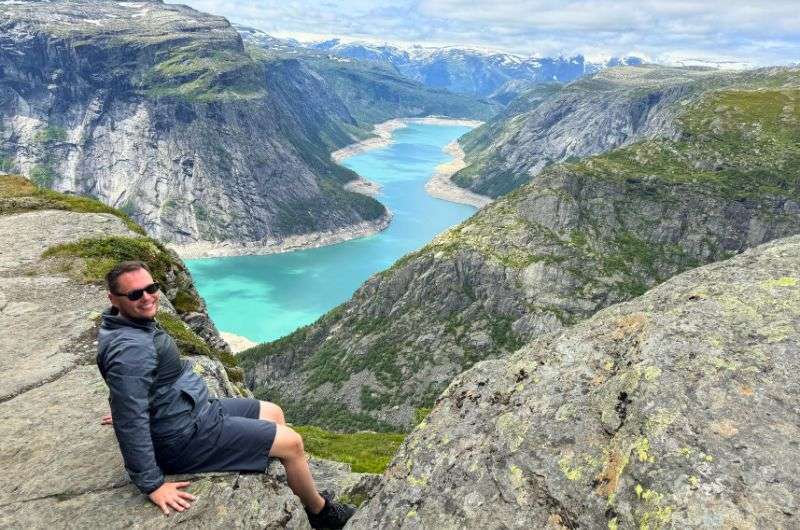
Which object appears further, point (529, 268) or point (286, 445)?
point (529, 268)

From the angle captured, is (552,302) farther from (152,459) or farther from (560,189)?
(152,459)

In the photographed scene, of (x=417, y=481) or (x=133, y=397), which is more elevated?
(x=133, y=397)

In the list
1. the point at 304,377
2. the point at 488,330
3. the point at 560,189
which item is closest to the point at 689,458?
the point at 488,330

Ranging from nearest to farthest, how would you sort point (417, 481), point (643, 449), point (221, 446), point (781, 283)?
point (643, 449)
point (221, 446)
point (417, 481)
point (781, 283)

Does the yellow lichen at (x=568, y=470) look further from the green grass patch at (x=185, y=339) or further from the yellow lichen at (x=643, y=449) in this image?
the green grass patch at (x=185, y=339)

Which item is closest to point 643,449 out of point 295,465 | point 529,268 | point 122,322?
point 295,465

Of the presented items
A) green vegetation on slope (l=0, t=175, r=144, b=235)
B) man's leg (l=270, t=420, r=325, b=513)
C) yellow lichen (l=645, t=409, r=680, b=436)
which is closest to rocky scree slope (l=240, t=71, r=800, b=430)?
green vegetation on slope (l=0, t=175, r=144, b=235)

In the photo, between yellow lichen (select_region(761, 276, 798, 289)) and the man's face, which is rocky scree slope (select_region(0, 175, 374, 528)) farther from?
yellow lichen (select_region(761, 276, 798, 289))

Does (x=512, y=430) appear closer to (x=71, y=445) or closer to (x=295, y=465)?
(x=295, y=465)
